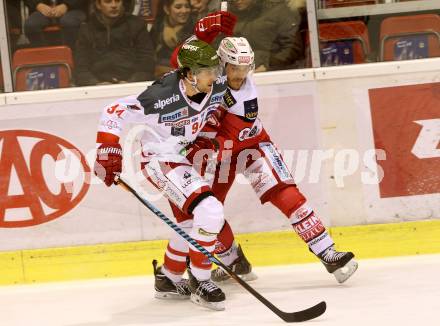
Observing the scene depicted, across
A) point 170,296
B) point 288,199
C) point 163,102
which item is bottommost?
point 170,296

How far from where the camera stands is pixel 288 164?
535cm

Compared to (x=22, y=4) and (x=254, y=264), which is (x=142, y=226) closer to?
(x=254, y=264)

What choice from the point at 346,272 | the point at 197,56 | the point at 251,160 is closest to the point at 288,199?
the point at 251,160

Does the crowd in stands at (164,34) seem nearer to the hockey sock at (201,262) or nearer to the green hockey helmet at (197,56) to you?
the green hockey helmet at (197,56)

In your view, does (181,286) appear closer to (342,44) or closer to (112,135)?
(112,135)

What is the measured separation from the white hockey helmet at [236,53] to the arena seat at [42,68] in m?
1.07

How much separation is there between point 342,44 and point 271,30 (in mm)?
397

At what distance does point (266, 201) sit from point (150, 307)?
0.79m

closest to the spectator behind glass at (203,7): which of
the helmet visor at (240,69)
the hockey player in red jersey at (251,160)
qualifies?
the hockey player in red jersey at (251,160)

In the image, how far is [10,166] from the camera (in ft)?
17.7

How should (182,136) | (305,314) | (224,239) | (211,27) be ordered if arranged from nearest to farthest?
(305,314), (182,136), (211,27), (224,239)

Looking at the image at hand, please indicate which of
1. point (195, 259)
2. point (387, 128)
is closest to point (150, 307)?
point (195, 259)

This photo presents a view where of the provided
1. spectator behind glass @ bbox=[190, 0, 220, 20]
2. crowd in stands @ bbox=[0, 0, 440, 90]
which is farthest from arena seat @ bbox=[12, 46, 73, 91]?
spectator behind glass @ bbox=[190, 0, 220, 20]

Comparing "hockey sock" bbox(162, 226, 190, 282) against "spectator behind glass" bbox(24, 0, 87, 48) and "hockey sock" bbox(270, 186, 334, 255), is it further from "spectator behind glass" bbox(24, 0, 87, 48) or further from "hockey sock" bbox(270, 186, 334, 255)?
"spectator behind glass" bbox(24, 0, 87, 48)
